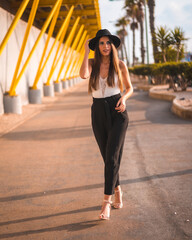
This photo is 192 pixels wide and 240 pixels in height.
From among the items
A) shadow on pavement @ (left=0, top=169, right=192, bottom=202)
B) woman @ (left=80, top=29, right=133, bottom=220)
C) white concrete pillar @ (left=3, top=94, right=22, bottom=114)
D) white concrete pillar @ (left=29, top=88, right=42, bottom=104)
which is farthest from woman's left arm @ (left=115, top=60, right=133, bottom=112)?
white concrete pillar @ (left=29, top=88, right=42, bottom=104)

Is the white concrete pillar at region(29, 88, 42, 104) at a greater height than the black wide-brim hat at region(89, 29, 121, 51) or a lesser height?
lesser

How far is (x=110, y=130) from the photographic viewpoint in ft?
11.7

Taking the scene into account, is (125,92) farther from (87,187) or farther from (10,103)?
(10,103)

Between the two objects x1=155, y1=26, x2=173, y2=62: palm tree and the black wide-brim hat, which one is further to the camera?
x1=155, y1=26, x2=173, y2=62: palm tree

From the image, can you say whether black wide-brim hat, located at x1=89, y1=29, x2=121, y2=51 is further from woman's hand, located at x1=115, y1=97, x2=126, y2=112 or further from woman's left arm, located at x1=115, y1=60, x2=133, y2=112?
woman's hand, located at x1=115, y1=97, x2=126, y2=112

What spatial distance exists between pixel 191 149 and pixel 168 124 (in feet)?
9.20

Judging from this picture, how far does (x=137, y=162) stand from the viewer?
5.56 m

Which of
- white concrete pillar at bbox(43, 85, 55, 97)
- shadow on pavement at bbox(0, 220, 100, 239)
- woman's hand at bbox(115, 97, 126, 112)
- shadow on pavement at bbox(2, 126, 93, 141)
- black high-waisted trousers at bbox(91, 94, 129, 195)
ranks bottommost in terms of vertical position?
shadow on pavement at bbox(2, 126, 93, 141)

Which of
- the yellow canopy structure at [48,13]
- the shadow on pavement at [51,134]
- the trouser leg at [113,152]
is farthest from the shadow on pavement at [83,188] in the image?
the yellow canopy structure at [48,13]

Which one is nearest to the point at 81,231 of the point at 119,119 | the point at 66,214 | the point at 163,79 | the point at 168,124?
the point at 66,214

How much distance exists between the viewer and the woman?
353 centimetres

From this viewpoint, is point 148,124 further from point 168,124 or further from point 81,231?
point 81,231

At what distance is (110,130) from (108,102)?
0.93ft

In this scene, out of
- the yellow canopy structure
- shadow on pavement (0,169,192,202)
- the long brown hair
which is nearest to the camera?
the long brown hair
